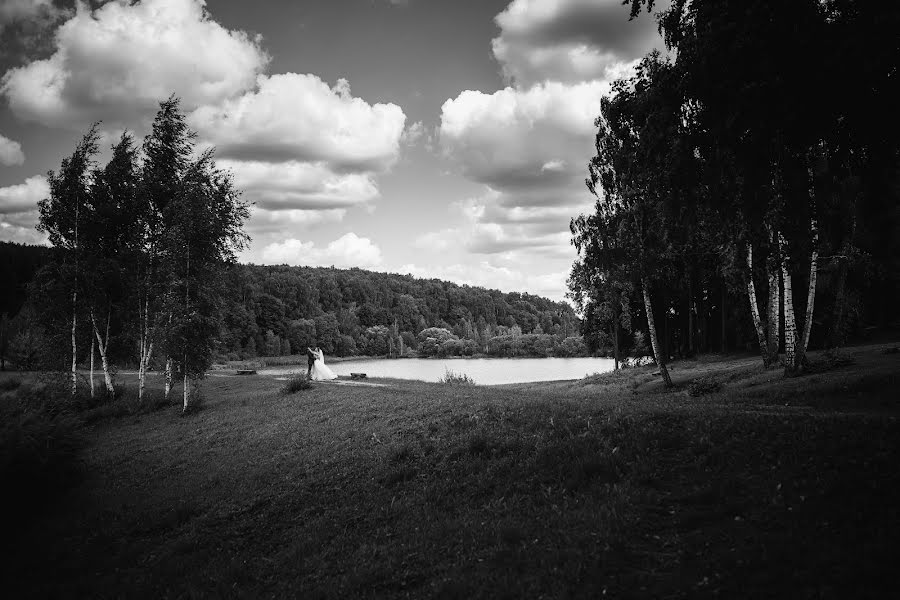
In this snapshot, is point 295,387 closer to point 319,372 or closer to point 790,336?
point 319,372

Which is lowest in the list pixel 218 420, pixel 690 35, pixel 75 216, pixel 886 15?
pixel 218 420

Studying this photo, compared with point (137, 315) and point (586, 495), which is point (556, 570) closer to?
point (586, 495)

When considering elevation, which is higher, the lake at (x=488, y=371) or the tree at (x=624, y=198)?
the tree at (x=624, y=198)

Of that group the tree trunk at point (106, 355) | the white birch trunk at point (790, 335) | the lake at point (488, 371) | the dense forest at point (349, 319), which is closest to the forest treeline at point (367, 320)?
the dense forest at point (349, 319)

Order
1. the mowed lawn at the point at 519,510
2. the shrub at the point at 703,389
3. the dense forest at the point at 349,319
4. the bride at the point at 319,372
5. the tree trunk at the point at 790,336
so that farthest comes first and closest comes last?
the dense forest at the point at 349,319 → the bride at the point at 319,372 → the shrub at the point at 703,389 → the tree trunk at the point at 790,336 → the mowed lawn at the point at 519,510

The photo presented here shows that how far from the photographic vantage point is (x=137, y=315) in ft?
104

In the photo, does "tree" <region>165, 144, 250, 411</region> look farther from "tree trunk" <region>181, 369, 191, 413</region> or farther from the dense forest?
the dense forest

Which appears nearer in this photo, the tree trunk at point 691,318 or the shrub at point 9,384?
the shrub at point 9,384

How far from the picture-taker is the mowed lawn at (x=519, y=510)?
20.3 ft

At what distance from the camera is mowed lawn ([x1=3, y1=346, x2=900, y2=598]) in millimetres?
6191

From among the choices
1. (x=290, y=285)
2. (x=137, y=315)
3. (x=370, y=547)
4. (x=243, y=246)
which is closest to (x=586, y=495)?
(x=370, y=547)

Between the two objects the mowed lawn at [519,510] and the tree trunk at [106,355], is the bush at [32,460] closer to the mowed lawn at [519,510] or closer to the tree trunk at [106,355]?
the mowed lawn at [519,510]

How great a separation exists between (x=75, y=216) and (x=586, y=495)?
34.3 m

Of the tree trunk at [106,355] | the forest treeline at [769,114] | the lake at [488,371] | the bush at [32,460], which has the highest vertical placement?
the forest treeline at [769,114]
